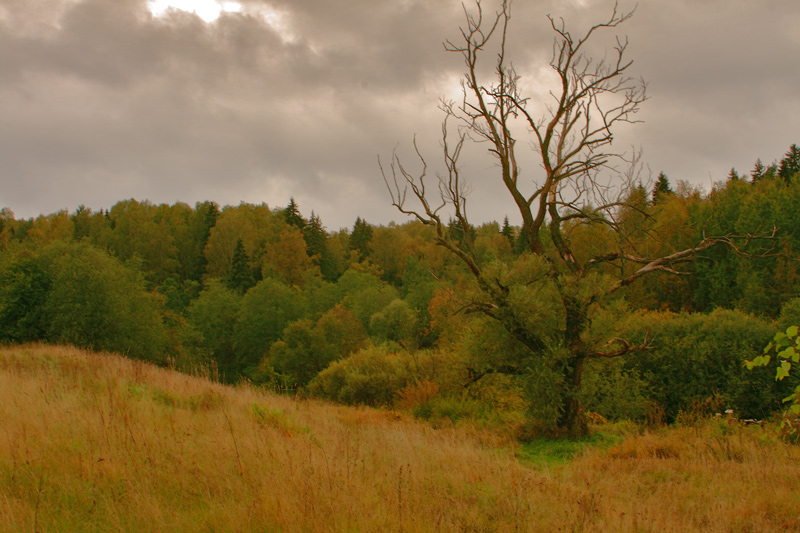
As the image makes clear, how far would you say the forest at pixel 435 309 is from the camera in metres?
12.3

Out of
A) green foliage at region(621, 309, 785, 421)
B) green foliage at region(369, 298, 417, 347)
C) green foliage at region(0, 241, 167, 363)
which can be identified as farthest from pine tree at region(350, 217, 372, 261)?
green foliage at region(621, 309, 785, 421)

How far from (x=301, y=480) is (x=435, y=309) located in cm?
4070

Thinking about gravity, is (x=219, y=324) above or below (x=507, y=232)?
below

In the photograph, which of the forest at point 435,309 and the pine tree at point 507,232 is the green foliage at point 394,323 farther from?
the pine tree at point 507,232

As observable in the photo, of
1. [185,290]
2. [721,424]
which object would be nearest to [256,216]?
[185,290]

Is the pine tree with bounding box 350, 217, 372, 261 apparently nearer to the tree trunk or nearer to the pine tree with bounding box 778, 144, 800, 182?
the pine tree with bounding box 778, 144, 800, 182

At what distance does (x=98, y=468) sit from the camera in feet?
16.3

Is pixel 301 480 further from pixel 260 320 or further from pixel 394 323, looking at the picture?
pixel 260 320

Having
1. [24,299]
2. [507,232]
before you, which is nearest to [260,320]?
[24,299]

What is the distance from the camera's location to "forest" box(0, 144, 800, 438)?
12320 mm

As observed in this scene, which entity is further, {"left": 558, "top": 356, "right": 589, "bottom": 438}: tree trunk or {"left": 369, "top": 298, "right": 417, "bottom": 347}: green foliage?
{"left": 369, "top": 298, "right": 417, "bottom": 347}: green foliage

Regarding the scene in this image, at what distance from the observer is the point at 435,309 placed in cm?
4525

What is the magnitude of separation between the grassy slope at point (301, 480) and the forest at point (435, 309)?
3.82m

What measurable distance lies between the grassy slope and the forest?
3.82 meters
